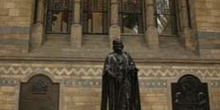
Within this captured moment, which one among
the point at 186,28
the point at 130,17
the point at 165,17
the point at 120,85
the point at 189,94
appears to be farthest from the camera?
the point at 165,17

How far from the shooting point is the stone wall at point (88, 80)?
10.8m

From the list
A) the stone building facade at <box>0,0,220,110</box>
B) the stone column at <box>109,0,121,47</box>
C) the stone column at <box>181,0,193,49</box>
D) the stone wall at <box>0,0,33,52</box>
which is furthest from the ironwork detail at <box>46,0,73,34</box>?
the stone column at <box>181,0,193,49</box>

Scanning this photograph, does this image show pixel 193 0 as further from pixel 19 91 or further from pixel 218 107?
pixel 19 91

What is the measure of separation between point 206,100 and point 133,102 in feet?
14.8

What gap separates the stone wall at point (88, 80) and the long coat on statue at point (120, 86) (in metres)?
3.56

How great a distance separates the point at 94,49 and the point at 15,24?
222cm

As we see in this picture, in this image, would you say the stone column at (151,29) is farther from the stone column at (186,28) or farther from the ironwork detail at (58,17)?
the ironwork detail at (58,17)

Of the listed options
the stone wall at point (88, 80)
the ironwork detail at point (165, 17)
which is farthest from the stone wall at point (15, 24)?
the ironwork detail at point (165, 17)

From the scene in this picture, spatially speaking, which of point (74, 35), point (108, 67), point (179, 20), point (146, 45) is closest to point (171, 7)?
point (179, 20)

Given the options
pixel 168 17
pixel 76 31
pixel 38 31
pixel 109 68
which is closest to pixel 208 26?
pixel 168 17

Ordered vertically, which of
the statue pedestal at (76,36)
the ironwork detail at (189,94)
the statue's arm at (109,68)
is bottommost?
the ironwork detail at (189,94)

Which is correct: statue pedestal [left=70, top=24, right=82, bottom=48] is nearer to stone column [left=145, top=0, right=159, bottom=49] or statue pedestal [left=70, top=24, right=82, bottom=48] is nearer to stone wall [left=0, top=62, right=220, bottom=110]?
stone wall [left=0, top=62, right=220, bottom=110]

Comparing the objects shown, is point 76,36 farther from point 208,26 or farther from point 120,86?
point 120,86

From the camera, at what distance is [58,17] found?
12.3m
